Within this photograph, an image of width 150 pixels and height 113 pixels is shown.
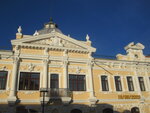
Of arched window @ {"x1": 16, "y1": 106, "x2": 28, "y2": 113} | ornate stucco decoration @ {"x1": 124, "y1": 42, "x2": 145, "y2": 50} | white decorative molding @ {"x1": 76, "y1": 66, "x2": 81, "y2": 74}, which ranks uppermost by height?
ornate stucco decoration @ {"x1": 124, "y1": 42, "x2": 145, "y2": 50}

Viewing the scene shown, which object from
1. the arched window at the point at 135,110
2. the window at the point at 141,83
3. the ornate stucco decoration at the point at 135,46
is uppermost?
the ornate stucco decoration at the point at 135,46

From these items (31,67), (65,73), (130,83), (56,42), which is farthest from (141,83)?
(31,67)

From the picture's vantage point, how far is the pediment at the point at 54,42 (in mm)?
19281

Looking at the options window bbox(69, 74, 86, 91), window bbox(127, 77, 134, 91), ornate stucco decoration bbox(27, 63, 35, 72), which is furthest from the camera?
window bbox(127, 77, 134, 91)

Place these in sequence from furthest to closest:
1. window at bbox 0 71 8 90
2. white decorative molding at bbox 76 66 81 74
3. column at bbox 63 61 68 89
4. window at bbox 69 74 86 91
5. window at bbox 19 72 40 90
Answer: white decorative molding at bbox 76 66 81 74, window at bbox 69 74 86 91, column at bbox 63 61 68 89, window at bbox 19 72 40 90, window at bbox 0 71 8 90

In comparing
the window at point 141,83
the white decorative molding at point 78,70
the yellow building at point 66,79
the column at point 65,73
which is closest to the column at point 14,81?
the yellow building at point 66,79

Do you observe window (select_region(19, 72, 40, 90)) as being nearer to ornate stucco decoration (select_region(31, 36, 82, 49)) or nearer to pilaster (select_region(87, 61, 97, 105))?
ornate stucco decoration (select_region(31, 36, 82, 49))

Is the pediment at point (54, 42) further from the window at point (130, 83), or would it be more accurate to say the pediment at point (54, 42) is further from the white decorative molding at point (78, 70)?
the window at point (130, 83)

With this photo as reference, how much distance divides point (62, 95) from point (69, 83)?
2.14 m

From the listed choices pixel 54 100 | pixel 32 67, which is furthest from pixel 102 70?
pixel 32 67

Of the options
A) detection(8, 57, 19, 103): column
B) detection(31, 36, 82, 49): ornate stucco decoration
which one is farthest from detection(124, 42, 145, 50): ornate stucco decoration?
detection(8, 57, 19, 103): column

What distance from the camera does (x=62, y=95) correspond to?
17.7 meters

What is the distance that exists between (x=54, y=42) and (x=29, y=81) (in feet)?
19.1

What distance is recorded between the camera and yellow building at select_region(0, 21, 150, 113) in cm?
1719
